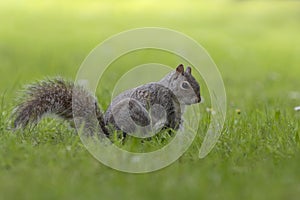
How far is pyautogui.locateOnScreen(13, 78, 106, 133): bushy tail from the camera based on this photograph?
3.98 metres

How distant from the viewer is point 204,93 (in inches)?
280

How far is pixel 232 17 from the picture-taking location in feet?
60.0

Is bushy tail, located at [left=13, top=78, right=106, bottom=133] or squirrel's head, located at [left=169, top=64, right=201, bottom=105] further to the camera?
squirrel's head, located at [left=169, top=64, right=201, bottom=105]

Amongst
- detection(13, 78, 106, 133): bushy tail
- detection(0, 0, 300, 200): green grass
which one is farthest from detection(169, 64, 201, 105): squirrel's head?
detection(13, 78, 106, 133): bushy tail

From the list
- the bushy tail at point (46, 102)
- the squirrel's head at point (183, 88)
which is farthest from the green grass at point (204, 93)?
the squirrel's head at point (183, 88)

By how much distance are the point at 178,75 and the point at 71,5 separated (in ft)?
49.6

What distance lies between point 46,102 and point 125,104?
19.7 inches

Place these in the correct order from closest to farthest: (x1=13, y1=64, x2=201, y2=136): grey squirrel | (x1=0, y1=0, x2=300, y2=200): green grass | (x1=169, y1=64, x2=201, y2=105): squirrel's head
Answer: (x1=0, y1=0, x2=300, y2=200): green grass, (x1=13, y1=64, x2=201, y2=136): grey squirrel, (x1=169, y1=64, x2=201, y2=105): squirrel's head

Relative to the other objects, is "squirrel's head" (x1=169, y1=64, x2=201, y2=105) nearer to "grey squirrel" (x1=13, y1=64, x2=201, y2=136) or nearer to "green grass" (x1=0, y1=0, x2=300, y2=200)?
"grey squirrel" (x1=13, y1=64, x2=201, y2=136)

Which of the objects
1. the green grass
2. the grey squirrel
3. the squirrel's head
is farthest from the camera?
the squirrel's head

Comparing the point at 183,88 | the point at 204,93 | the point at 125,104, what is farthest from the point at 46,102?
the point at 204,93

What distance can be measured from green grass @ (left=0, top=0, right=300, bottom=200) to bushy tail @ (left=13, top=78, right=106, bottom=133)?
0.10 m

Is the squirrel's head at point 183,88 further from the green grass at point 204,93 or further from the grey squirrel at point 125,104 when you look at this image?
the green grass at point 204,93

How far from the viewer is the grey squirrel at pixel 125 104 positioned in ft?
13.1
